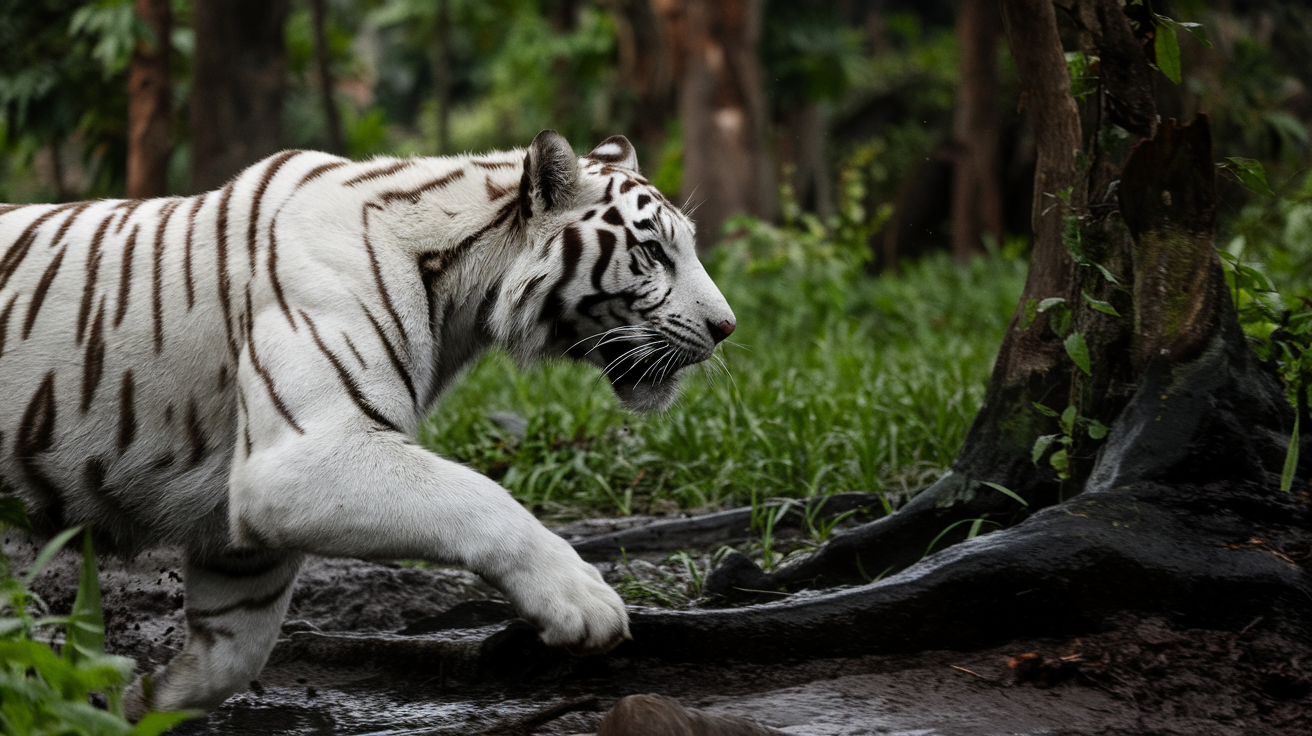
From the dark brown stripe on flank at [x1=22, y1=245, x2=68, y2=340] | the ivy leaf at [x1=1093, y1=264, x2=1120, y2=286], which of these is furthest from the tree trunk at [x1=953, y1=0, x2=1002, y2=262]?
the dark brown stripe on flank at [x1=22, y1=245, x2=68, y2=340]

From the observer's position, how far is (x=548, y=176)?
9.29 ft

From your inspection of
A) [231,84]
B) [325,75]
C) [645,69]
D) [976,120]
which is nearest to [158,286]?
[231,84]

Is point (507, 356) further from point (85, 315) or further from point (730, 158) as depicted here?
point (730, 158)

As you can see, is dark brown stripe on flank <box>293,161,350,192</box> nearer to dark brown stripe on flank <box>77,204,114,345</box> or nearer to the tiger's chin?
dark brown stripe on flank <box>77,204,114,345</box>

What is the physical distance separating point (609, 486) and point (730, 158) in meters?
6.86

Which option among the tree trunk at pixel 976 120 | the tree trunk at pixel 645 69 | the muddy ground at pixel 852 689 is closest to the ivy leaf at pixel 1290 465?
the muddy ground at pixel 852 689

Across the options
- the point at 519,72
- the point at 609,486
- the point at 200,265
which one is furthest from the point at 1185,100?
the point at 519,72

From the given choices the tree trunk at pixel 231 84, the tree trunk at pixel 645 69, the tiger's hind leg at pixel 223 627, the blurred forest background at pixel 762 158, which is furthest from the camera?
the tree trunk at pixel 645 69

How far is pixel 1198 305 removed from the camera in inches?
110

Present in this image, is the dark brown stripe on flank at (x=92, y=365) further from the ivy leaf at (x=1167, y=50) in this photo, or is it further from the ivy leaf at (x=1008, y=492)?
the ivy leaf at (x=1167, y=50)

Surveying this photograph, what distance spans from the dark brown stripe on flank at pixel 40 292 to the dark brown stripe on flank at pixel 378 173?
0.71 metres

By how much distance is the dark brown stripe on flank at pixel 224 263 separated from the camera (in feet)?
8.91

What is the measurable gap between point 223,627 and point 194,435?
56 cm

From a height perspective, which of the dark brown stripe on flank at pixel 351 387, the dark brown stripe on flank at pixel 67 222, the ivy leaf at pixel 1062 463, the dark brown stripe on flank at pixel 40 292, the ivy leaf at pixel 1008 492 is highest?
the dark brown stripe on flank at pixel 67 222
